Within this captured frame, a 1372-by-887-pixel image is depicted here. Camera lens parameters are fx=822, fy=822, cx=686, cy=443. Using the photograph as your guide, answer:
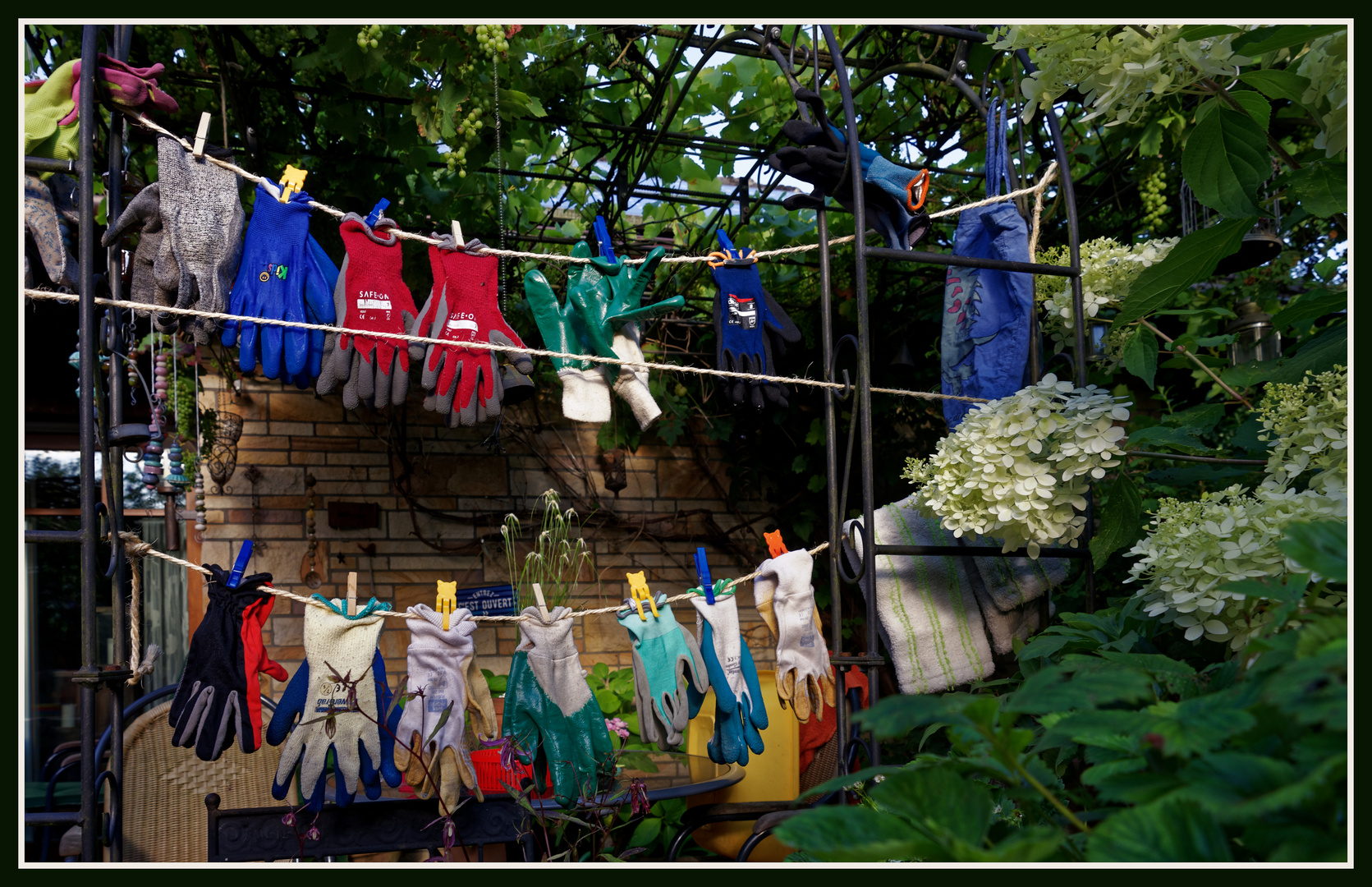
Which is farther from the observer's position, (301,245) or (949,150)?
(949,150)

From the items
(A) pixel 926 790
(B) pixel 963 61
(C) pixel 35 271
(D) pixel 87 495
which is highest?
(B) pixel 963 61

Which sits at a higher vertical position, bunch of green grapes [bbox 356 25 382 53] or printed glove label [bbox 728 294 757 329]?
bunch of green grapes [bbox 356 25 382 53]

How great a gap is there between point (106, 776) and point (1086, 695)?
1738mm

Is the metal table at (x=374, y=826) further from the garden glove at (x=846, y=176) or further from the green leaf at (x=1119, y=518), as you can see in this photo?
the garden glove at (x=846, y=176)

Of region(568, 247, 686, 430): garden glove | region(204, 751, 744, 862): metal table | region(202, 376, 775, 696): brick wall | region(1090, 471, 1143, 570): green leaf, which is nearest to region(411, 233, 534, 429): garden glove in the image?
region(568, 247, 686, 430): garden glove

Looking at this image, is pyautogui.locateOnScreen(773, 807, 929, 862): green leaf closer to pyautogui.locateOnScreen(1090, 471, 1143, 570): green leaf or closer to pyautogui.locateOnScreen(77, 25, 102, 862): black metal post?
pyautogui.locateOnScreen(1090, 471, 1143, 570): green leaf

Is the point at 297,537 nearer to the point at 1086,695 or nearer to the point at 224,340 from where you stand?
the point at 224,340

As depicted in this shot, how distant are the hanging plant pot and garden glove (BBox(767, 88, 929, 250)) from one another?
1801mm

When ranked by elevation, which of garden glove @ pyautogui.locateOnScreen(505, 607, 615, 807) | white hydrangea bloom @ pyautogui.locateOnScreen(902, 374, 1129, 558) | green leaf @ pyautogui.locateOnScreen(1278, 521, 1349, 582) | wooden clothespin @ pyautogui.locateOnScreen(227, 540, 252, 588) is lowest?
garden glove @ pyautogui.locateOnScreen(505, 607, 615, 807)

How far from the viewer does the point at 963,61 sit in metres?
2.18

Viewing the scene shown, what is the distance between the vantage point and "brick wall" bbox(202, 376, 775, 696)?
10.3 feet

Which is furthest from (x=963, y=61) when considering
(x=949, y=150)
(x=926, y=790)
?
(x=926, y=790)

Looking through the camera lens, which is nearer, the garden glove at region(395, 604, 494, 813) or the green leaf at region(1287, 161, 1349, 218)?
the green leaf at region(1287, 161, 1349, 218)

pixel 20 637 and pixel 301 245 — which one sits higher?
pixel 301 245
